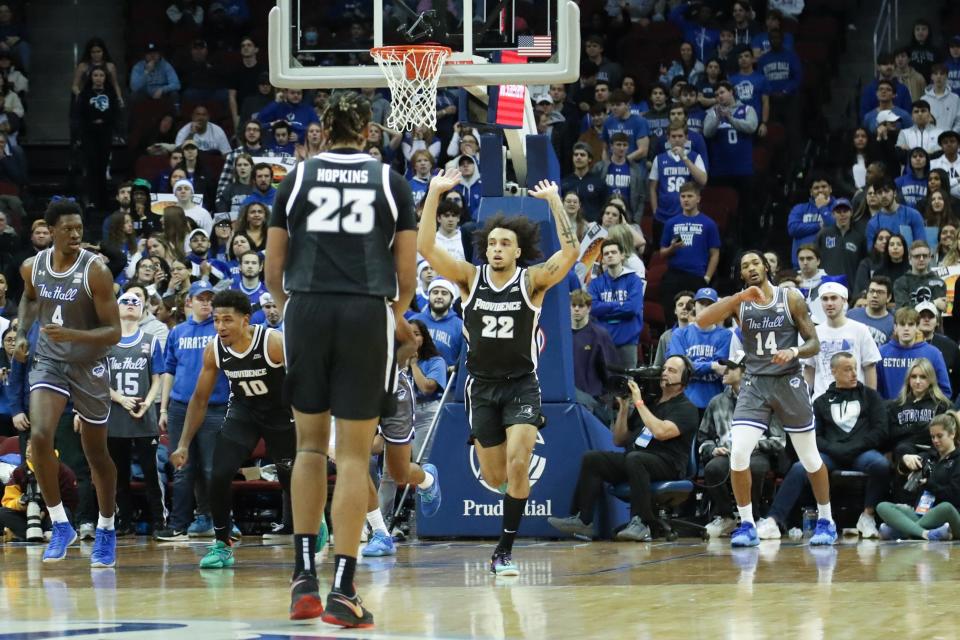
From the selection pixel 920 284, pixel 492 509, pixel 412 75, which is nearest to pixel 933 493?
pixel 920 284

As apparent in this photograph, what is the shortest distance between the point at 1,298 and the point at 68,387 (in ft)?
21.1

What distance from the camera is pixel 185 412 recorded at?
13414mm

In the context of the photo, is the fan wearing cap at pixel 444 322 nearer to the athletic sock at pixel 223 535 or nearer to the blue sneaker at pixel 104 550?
the athletic sock at pixel 223 535

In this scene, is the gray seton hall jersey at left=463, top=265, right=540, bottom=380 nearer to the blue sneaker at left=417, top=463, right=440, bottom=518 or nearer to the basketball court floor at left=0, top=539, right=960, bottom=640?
the basketball court floor at left=0, top=539, right=960, bottom=640

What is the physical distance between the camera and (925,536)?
12148 millimetres

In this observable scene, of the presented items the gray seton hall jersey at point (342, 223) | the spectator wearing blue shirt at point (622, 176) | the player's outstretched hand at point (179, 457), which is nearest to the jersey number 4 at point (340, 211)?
the gray seton hall jersey at point (342, 223)

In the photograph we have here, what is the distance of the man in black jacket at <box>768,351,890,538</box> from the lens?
12.7m

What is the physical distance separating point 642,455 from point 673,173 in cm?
607

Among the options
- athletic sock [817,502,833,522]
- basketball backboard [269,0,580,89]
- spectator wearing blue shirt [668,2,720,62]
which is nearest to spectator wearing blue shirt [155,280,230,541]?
basketball backboard [269,0,580,89]

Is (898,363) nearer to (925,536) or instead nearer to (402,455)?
(925,536)

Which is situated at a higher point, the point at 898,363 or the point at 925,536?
the point at 898,363

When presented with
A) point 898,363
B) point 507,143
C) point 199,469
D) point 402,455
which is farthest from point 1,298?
point 898,363

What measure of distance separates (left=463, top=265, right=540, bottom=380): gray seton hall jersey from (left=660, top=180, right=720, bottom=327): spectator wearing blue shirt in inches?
275

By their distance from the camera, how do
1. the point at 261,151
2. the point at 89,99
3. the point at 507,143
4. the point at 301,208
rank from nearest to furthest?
the point at 301,208, the point at 507,143, the point at 261,151, the point at 89,99
